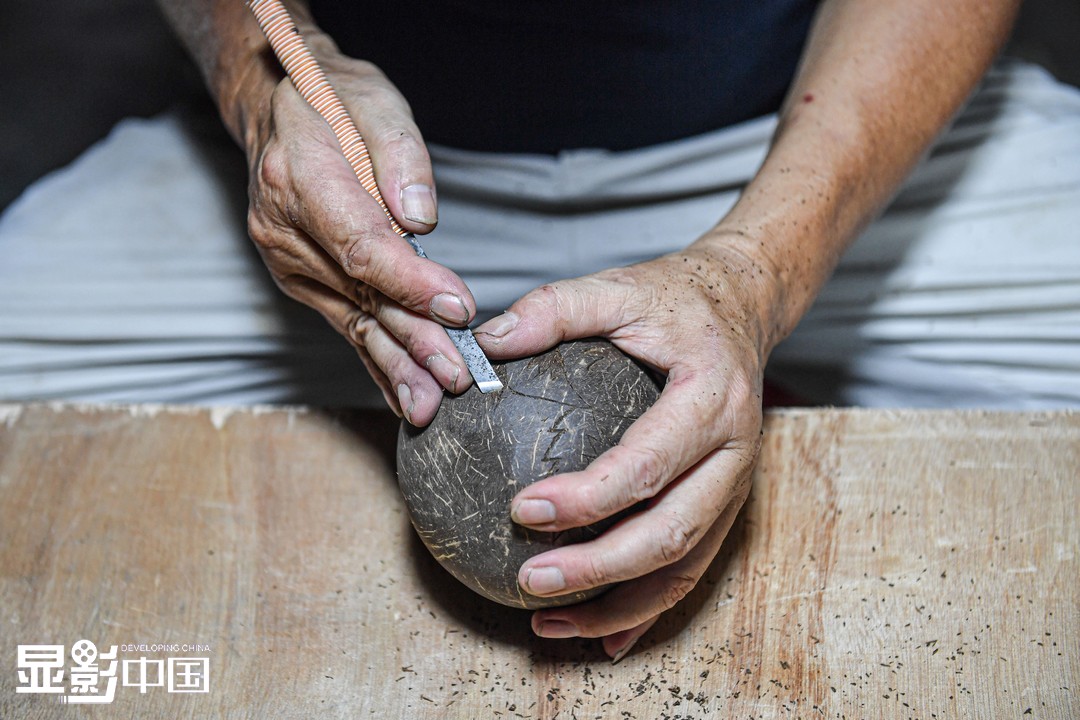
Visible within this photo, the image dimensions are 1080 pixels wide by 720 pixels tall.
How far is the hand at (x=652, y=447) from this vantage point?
1.18 metres

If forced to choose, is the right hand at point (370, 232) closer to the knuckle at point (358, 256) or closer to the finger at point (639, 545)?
the knuckle at point (358, 256)

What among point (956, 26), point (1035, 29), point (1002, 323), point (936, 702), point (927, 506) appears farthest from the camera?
point (1035, 29)

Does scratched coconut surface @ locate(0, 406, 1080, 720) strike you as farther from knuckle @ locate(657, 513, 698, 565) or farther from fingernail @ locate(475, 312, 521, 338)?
fingernail @ locate(475, 312, 521, 338)

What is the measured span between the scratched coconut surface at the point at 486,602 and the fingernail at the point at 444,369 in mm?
405

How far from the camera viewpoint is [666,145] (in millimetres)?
1915

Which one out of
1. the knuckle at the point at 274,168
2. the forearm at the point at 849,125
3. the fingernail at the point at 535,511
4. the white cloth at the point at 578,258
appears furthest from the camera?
the white cloth at the point at 578,258

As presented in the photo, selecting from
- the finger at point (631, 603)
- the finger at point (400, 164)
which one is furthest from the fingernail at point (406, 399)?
the finger at point (631, 603)

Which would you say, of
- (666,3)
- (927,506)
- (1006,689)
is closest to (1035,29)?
(666,3)

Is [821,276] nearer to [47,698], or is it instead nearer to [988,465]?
[988,465]

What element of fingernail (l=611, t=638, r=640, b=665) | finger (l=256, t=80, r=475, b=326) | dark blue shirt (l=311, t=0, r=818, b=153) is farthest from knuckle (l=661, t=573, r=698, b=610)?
dark blue shirt (l=311, t=0, r=818, b=153)

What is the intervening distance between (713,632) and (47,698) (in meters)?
0.97

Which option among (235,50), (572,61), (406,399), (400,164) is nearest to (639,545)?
(406,399)

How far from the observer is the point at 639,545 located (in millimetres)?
1193

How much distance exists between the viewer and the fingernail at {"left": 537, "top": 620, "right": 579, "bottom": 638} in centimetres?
131
